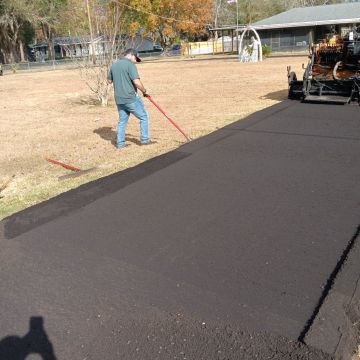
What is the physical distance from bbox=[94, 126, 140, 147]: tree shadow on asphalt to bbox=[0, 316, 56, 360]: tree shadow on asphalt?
224 inches

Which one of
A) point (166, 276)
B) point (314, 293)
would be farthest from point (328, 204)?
point (166, 276)

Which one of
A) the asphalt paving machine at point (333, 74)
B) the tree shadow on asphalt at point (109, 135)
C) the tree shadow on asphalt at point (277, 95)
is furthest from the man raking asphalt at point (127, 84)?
the tree shadow on asphalt at point (277, 95)

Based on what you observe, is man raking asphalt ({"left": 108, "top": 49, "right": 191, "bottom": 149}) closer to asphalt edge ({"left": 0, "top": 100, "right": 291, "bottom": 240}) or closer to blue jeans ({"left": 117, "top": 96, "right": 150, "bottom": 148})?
blue jeans ({"left": 117, "top": 96, "right": 150, "bottom": 148})

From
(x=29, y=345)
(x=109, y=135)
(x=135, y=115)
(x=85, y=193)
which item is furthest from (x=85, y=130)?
(x=29, y=345)

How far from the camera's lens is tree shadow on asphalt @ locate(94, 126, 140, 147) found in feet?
27.9

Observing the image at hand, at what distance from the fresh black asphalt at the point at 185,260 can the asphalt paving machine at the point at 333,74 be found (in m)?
4.95

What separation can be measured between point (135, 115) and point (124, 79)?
692 mm

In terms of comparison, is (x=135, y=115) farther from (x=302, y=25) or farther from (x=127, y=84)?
(x=302, y=25)

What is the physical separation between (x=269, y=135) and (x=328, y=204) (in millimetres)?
3421

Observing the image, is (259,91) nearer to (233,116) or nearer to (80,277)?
(233,116)

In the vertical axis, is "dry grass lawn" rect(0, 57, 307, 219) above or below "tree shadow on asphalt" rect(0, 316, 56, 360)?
above

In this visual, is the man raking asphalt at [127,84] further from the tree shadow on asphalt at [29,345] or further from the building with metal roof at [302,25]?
the building with metal roof at [302,25]

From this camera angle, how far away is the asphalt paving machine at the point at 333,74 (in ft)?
35.1

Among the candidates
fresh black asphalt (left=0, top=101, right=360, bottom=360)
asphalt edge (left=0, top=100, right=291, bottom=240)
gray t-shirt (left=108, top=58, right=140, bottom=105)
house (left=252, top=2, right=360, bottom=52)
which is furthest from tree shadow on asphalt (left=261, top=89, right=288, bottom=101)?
house (left=252, top=2, right=360, bottom=52)
